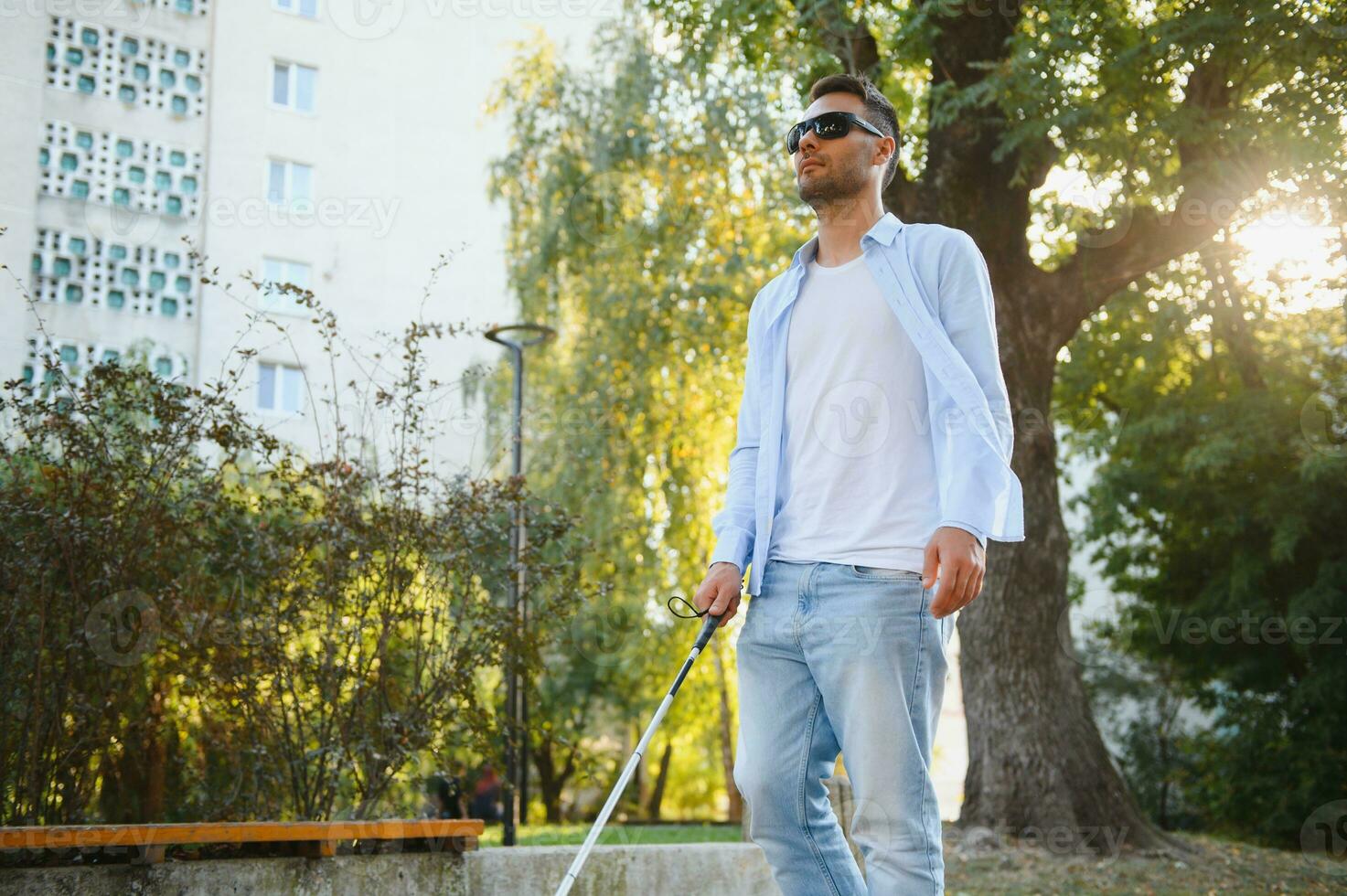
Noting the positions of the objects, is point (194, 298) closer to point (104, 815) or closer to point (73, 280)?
point (73, 280)

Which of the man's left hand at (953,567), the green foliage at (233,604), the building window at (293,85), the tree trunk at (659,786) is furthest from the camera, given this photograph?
the building window at (293,85)

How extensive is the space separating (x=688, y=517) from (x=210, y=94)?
14.2m

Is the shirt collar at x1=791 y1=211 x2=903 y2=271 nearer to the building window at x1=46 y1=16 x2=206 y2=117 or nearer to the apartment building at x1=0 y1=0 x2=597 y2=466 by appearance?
the apartment building at x1=0 y1=0 x2=597 y2=466

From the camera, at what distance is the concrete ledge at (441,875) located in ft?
12.4

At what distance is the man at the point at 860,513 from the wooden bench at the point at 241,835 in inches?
74.9

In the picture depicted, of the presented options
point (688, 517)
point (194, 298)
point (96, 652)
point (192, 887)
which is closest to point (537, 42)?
point (688, 517)

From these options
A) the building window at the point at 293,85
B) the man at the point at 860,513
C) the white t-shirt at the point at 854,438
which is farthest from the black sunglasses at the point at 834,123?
the building window at the point at 293,85

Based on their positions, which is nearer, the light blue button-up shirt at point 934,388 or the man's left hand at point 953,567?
the man's left hand at point 953,567

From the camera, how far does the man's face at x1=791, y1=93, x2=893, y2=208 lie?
2947 millimetres

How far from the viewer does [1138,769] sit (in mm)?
17906

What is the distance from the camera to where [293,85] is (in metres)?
25.2

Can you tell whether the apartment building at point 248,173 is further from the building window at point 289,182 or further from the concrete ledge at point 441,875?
the concrete ledge at point 441,875

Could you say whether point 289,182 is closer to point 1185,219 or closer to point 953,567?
point 1185,219

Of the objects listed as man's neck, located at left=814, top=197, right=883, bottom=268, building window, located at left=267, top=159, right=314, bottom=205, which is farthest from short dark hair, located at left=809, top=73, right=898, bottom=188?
building window, located at left=267, top=159, right=314, bottom=205
